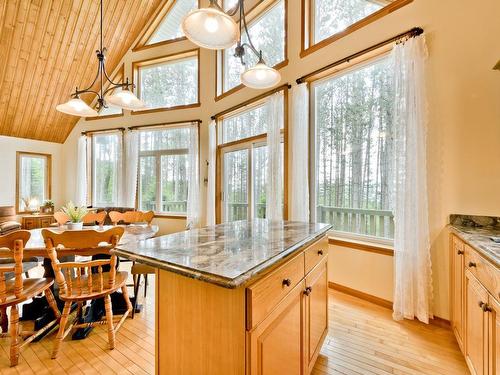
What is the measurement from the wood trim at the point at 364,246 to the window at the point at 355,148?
0.13m

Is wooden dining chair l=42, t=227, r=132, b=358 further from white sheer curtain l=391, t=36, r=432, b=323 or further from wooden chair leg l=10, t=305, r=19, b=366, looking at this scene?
white sheer curtain l=391, t=36, r=432, b=323

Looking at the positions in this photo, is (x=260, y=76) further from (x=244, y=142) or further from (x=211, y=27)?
(x=244, y=142)

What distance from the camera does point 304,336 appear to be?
136cm

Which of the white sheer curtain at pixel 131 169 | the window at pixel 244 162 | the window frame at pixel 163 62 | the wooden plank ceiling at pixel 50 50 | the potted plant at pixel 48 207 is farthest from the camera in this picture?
the potted plant at pixel 48 207

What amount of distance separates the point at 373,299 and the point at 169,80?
5.52 meters

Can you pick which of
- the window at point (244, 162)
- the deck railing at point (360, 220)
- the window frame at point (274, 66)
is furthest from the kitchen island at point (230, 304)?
the window frame at point (274, 66)

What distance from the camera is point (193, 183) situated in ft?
16.2

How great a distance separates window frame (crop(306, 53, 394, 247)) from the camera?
2592mm

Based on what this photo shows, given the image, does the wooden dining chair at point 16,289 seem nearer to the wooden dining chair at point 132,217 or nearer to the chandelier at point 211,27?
the wooden dining chair at point 132,217

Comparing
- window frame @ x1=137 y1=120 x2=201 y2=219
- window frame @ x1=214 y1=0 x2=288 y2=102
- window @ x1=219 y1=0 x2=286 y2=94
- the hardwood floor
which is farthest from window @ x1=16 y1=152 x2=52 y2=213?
window @ x1=219 y1=0 x2=286 y2=94

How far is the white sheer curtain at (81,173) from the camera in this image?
5.94m

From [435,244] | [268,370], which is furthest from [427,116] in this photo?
[268,370]

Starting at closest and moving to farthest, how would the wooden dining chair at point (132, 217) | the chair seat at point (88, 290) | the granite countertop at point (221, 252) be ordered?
the granite countertop at point (221, 252)
the chair seat at point (88, 290)
the wooden dining chair at point (132, 217)

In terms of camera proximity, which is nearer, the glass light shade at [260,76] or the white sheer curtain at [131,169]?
the glass light shade at [260,76]
